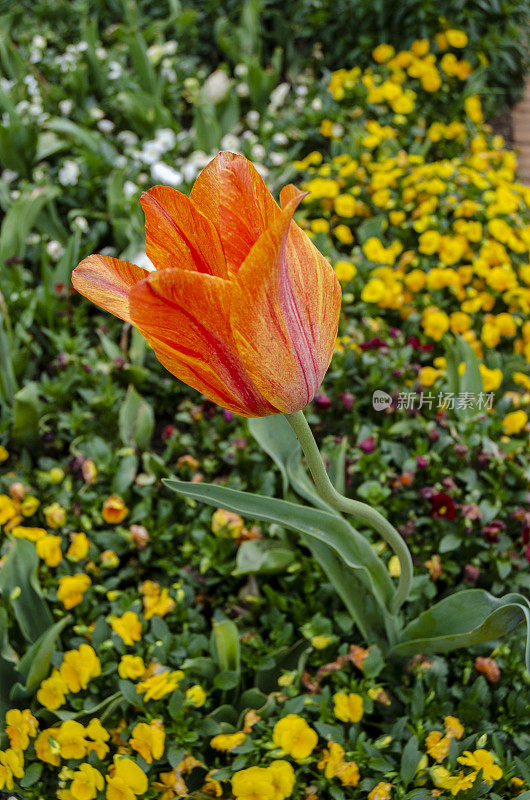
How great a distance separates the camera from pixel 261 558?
57.7 inches

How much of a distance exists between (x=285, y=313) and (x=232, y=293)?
7 cm

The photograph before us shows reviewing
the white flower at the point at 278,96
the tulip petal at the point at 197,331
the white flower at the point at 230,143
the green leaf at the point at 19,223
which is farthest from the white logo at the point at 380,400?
the white flower at the point at 278,96

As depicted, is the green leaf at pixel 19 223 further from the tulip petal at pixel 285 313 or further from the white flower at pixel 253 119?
the tulip petal at pixel 285 313

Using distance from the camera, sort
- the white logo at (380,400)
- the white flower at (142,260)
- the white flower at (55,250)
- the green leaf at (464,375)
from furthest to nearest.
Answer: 1. the white flower at (55,250)
2. the white flower at (142,260)
3. the green leaf at (464,375)
4. the white logo at (380,400)

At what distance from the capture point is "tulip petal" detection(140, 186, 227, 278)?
2.35ft

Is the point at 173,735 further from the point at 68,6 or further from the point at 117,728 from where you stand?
the point at 68,6

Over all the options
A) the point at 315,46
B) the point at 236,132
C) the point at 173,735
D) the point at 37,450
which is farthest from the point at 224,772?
the point at 315,46

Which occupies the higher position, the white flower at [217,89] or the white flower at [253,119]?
the white flower at [217,89]

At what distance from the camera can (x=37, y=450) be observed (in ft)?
6.18

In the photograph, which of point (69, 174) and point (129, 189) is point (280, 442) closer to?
point (129, 189)

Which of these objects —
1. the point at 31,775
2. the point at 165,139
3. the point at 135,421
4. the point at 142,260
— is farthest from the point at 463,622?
the point at 165,139

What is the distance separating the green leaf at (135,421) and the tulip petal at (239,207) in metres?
1.12

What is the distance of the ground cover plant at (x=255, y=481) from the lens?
1.21 m

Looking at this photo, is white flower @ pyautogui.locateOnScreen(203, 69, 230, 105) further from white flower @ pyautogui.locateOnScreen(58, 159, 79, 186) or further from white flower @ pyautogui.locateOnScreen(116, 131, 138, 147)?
white flower @ pyautogui.locateOnScreen(58, 159, 79, 186)
